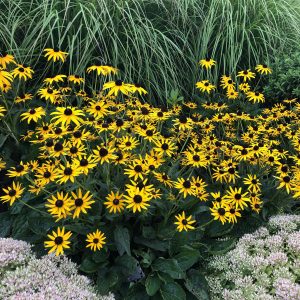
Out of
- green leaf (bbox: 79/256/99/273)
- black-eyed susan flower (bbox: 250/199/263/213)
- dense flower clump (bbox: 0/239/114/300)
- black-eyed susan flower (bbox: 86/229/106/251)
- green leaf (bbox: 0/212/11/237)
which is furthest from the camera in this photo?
green leaf (bbox: 0/212/11/237)

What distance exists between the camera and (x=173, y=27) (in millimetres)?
3773

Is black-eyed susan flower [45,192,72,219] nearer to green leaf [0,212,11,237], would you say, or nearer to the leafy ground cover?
the leafy ground cover

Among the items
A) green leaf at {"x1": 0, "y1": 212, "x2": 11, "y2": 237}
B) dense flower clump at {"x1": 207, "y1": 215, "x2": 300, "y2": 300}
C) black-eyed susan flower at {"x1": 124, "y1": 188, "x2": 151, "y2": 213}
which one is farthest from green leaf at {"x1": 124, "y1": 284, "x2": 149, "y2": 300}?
green leaf at {"x1": 0, "y1": 212, "x2": 11, "y2": 237}

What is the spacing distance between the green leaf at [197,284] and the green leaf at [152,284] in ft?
0.51

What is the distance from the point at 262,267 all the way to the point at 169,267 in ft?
1.38

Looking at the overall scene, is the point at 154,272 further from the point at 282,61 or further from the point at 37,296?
the point at 282,61

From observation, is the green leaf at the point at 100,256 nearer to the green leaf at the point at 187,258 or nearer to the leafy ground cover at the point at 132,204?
the leafy ground cover at the point at 132,204

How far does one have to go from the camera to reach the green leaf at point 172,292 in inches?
78.2

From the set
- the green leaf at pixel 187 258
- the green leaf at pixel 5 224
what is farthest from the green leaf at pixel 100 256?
the green leaf at pixel 5 224

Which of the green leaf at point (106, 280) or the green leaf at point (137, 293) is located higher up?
the green leaf at point (106, 280)

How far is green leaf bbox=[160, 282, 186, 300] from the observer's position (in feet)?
6.52

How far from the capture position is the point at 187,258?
6.86 ft

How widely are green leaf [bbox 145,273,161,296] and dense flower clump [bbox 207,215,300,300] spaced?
27 centimetres

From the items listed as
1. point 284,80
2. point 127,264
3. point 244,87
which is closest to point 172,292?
point 127,264
